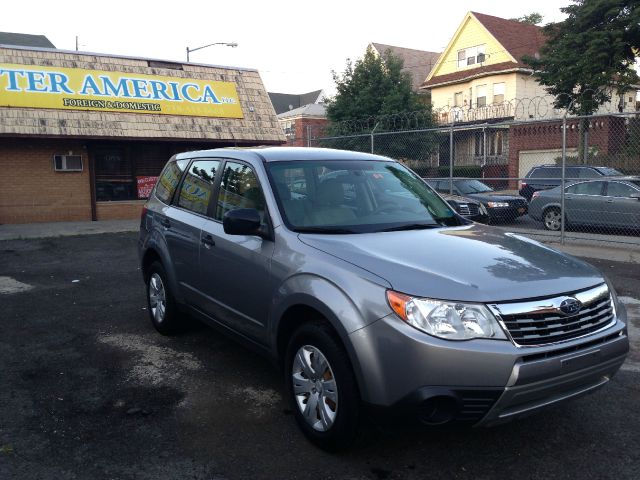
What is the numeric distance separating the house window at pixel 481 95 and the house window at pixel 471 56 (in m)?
1.93

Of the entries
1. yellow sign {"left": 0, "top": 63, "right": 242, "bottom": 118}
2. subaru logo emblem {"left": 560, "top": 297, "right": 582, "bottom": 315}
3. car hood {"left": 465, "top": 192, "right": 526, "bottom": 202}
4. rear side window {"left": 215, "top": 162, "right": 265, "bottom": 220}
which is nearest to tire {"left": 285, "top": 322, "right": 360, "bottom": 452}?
rear side window {"left": 215, "top": 162, "right": 265, "bottom": 220}

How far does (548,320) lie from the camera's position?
3119 millimetres

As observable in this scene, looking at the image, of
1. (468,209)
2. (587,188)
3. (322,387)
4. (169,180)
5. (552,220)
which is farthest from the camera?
(552,220)

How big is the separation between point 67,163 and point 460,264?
16199 millimetres

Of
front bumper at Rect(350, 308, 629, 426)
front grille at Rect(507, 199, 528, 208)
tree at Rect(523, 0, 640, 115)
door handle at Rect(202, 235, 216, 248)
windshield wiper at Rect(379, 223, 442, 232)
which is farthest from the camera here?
tree at Rect(523, 0, 640, 115)

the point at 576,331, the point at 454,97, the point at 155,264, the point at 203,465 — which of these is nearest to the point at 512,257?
the point at 576,331

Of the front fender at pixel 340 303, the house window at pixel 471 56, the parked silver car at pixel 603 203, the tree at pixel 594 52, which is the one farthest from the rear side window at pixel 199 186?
the house window at pixel 471 56

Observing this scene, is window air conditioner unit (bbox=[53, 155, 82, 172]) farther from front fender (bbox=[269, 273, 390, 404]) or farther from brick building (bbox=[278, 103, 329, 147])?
brick building (bbox=[278, 103, 329, 147])

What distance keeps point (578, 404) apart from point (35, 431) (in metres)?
3.69

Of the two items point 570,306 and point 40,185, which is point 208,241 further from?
point 40,185

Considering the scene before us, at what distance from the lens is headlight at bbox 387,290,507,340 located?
2990 mm

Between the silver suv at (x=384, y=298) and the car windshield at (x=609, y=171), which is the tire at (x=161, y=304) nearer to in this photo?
the silver suv at (x=384, y=298)

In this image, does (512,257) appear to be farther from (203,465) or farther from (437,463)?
(203,465)

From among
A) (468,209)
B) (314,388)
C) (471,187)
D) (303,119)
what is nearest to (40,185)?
(468,209)
